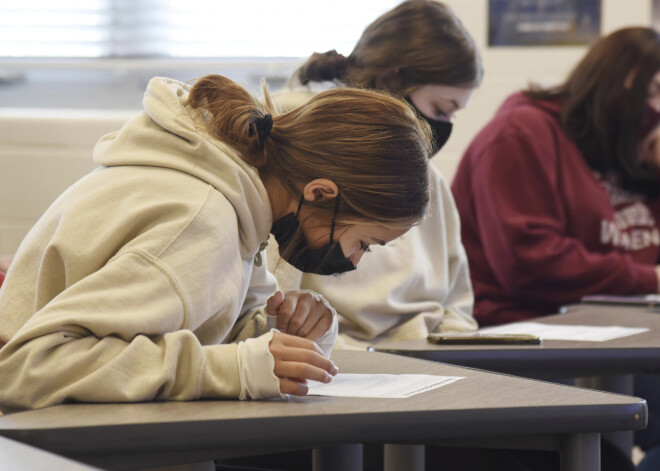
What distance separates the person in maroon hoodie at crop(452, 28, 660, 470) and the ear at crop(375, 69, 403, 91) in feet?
2.22

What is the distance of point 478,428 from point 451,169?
92.0 inches

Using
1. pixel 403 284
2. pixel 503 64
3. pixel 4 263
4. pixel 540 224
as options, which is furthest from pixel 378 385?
pixel 503 64

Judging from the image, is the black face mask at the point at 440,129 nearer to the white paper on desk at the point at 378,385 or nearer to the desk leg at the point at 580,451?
the white paper on desk at the point at 378,385

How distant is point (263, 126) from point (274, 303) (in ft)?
0.76

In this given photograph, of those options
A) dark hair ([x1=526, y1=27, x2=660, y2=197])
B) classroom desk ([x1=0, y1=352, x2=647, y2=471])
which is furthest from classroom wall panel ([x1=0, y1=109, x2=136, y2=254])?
classroom desk ([x1=0, y1=352, x2=647, y2=471])

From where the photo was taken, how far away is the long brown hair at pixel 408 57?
1.86m

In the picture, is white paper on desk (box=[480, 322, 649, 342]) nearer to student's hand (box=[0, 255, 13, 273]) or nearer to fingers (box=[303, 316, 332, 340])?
fingers (box=[303, 316, 332, 340])

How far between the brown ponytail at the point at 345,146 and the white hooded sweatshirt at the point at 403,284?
460mm

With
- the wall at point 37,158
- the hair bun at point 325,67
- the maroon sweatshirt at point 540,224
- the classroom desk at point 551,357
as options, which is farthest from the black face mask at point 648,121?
Result: the wall at point 37,158

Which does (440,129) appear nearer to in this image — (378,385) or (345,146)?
(345,146)

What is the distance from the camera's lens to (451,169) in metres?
3.18

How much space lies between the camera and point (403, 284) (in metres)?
1.87

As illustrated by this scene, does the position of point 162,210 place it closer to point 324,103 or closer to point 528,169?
point 324,103

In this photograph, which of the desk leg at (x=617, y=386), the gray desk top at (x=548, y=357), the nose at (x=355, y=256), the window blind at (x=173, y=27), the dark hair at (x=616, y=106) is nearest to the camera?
the nose at (x=355, y=256)
